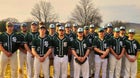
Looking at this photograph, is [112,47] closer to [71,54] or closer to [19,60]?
[71,54]

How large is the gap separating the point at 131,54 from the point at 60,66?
2.72 m

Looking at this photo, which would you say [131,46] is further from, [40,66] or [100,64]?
[40,66]

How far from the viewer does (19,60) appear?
12.6 metres

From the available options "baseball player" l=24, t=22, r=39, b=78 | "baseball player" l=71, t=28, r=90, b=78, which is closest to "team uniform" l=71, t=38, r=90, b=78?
"baseball player" l=71, t=28, r=90, b=78

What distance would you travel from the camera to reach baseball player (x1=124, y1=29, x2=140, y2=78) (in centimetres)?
1255

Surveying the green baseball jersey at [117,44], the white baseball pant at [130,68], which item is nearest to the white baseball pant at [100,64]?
the green baseball jersey at [117,44]

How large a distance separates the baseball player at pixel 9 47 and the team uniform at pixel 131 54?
407 cm

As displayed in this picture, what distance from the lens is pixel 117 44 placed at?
12.5m

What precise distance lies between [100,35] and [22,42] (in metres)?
2.86

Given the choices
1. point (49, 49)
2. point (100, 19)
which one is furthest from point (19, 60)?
point (100, 19)

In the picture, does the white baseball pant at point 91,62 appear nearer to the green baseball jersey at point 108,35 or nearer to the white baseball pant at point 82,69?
the green baseball jersey at point 108,35

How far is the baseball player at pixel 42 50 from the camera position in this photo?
11.7 meters

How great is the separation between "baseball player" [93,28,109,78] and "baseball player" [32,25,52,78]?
1.82 m

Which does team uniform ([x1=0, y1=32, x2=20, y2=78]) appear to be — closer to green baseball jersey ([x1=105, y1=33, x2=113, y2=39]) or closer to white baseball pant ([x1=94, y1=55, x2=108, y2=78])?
white baseball pant ([x1=94, y1=55, x2=108, y2=78])
